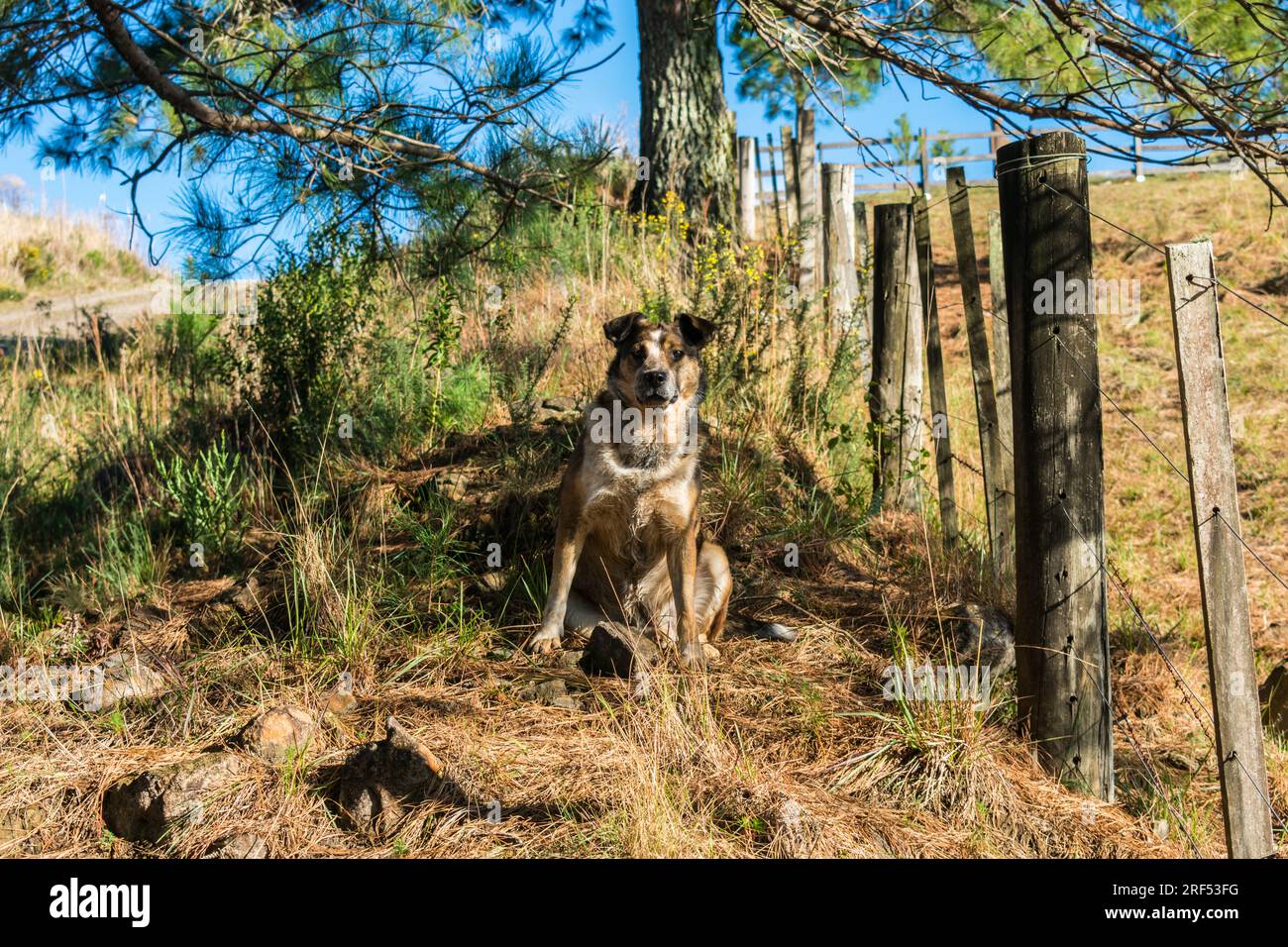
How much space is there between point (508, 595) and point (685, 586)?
95 cm

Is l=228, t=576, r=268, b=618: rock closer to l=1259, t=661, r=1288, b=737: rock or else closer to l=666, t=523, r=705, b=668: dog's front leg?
l=666, t=523, r=705, b=668: dog's front leg

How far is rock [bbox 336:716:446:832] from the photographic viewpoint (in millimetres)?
3820

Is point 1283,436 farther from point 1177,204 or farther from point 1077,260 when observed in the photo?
point 1177,204

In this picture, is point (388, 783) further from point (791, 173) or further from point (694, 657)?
point (791, 173)

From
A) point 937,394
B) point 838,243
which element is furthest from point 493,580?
point 838,243

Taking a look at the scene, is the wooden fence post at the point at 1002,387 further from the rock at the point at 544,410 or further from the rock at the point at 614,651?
the rock at the point at 544,410

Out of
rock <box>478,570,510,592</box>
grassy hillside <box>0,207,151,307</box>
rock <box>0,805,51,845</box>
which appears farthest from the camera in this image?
grassy hillside <box>0,207,151,307</box>

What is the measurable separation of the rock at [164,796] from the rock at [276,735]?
Result: 0.46 ft

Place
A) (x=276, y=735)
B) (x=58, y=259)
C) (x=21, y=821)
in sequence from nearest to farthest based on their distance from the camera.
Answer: (x=21, y=821) → (x=276, y=735) → (x=58, y=259)

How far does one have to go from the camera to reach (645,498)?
5.17m

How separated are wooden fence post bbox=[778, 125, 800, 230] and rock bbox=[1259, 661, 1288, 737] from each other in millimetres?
6318

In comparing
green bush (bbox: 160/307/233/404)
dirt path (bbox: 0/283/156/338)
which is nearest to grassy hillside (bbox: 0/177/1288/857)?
green bush (bbox: 160/307/233/404)

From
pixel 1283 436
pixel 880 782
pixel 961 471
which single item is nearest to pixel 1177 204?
pixel 1283 436

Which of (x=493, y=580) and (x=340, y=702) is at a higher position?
(x=493, y=580)
